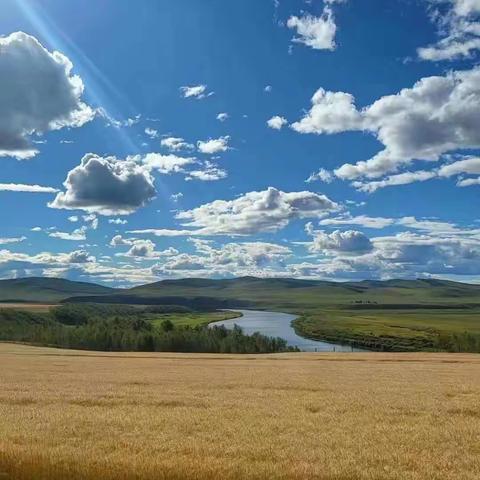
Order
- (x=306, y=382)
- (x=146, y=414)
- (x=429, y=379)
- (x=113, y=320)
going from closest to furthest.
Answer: (x=146, y=414) < (x=306, y=382) < (x=429, y=379) < (x=113, y=320)

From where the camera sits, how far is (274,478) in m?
13.4

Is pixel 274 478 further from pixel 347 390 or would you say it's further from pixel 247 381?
pixel 247 381

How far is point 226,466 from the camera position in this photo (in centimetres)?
1417

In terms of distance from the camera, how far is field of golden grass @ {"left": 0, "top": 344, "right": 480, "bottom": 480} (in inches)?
549

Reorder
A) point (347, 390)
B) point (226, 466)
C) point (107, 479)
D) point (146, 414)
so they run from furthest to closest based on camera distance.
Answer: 1. point (347, 390)
2. point (146, 414)
3. point (226, 466)
4. point (107, 479)

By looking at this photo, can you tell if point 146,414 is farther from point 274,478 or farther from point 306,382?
point 306,382

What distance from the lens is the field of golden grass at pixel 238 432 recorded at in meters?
14.0


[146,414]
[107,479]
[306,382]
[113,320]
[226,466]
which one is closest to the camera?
[107,479]

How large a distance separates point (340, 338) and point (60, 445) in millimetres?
174621

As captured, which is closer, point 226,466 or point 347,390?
point 226,466

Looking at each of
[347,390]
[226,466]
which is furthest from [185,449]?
[347,390]

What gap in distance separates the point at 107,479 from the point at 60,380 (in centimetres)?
2390

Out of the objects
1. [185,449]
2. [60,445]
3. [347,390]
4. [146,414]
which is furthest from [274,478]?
[347,390]

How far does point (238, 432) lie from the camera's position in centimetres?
1808
